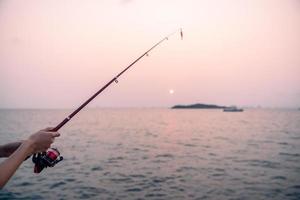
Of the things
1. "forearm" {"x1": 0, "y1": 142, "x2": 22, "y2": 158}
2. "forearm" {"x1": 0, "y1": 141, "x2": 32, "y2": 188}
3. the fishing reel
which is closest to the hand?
"forearm" {"x1": 0, "y1": 141, "x2": 32, "y2": 188}

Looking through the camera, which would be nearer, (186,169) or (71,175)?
(71,175)

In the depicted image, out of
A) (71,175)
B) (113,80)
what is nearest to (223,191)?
(71,175)

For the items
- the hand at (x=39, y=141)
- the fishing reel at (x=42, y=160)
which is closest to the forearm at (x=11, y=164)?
the hand at (x=39, y=141)

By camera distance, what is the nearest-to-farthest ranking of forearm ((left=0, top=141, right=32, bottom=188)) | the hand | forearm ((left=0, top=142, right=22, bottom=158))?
forearm ((left=0, top=141, right=32, bottom=188)) → the hand → forearm ((left=0, top=142, right=22, bottom=158))

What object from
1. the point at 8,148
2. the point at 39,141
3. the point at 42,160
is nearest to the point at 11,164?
the point at 39,141

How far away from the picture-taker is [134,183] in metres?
15.8

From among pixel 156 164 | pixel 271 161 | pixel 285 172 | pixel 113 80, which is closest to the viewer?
pixel 113 80

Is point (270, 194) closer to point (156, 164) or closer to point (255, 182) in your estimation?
point (255, 182)

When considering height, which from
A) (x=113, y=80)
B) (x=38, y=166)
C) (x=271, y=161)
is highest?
(x=113, y=80)

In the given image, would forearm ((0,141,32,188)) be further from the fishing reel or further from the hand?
the fishing reel

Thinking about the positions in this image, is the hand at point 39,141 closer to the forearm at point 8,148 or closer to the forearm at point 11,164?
the forearm at point 11,164

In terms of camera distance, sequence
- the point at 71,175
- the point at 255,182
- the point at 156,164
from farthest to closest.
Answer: the point at 156,164 < the point at 71,175 < the point at 255,182

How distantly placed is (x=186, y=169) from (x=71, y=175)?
7.73 meters

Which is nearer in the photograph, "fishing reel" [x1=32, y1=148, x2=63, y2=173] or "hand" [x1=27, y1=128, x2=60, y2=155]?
"hand" [x1=27, y1=128, x2=60, y2=155]
